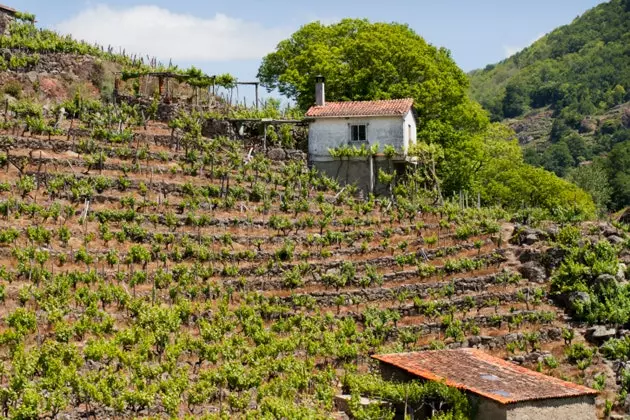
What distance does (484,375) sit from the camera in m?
25.4

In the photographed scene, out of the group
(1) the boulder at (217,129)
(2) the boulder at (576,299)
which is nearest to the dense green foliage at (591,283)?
(2) the boulder at (576,299)

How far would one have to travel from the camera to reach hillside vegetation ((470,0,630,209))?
120 meters

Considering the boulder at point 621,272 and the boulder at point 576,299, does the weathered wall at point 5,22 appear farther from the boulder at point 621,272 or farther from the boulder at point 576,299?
the boulder at point 621,272

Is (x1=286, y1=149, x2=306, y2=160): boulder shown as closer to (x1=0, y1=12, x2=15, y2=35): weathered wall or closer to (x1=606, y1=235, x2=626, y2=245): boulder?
(x1=606, y1=235, x2=626, y2=245): boulder

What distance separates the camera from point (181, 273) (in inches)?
1200

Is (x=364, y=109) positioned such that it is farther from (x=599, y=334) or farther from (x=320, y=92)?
(x=599, y=334)

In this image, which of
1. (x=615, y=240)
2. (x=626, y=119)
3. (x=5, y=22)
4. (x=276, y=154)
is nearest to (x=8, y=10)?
(x=5, y=22)

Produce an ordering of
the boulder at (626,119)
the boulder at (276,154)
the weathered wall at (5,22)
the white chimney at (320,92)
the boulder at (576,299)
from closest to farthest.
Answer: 1. the boulder at (576,299)
2. the boulder at (276,154)
3. the white chimney at (320,92)
4. the weathered wall at (5,22)
5. the boulder at (626,119)

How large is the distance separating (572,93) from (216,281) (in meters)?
119

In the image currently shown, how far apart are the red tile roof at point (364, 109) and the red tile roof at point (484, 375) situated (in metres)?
15.7

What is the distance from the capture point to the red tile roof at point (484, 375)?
79.0 ft

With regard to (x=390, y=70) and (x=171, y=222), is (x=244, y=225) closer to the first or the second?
(x=171, y=222)

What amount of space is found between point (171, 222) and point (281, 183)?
6.77m

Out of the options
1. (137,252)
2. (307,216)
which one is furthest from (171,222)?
(307,216)
